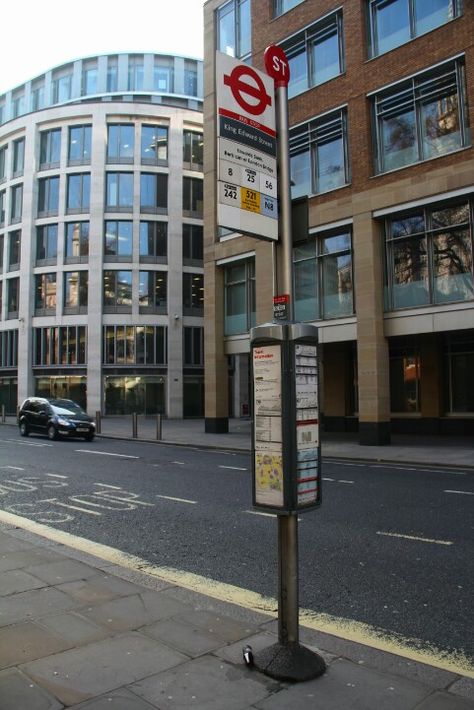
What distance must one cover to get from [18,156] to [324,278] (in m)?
35.7

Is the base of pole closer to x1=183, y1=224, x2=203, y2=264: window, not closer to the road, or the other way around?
the road

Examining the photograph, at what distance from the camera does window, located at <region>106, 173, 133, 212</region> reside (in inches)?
1742

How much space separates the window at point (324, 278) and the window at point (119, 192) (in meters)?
24.7

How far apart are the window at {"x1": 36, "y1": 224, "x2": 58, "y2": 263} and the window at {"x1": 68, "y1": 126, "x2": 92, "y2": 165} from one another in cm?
534

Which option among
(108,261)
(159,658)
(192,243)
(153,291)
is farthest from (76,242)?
(159,658)

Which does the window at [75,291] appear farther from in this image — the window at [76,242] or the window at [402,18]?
the window at [402,18]

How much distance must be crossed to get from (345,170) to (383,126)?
1936 mm

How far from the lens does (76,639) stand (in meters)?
3.93

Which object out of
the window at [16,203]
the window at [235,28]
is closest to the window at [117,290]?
the window at [16,203]

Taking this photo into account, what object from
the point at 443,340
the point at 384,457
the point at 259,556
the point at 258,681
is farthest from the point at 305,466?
the point at 443,340

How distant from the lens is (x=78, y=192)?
1764 inches

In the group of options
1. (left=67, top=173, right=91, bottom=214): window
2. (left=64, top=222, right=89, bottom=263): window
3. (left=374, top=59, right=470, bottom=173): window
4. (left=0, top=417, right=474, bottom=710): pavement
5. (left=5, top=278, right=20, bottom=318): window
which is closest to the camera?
(left=0, top=417, right=474, bottom=710): pavement

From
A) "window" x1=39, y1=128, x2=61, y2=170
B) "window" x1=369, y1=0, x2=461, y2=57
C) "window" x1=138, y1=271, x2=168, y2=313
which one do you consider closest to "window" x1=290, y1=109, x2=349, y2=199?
"window" x1=369, y1=0, x2=461, y2=57

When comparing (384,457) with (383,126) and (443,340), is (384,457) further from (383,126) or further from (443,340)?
(383,126)
